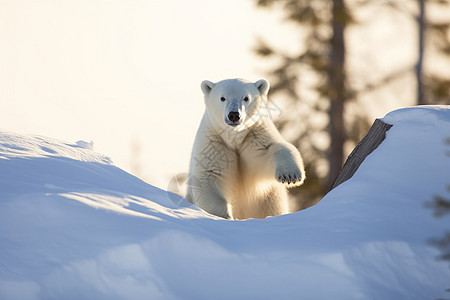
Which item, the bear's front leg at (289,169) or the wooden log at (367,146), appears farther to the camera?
the bear's front leg at (289,169)

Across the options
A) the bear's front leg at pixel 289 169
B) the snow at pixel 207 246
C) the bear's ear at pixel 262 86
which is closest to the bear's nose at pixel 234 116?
the bear's front leg at pixel 289 169

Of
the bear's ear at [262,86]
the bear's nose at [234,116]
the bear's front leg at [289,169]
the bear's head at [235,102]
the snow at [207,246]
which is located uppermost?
the bear's ear at [262,86]

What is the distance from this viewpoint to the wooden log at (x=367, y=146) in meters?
3.86

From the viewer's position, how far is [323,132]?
12344mm

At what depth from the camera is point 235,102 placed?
4.59 meters

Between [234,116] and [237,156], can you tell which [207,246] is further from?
[237,156]

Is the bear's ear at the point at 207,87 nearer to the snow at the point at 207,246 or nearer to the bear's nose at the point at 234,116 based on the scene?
the bear's nose at the point at 234,116

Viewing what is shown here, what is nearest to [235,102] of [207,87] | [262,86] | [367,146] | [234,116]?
[234,116]

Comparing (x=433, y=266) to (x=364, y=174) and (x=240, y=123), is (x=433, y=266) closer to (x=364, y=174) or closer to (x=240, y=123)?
(x=364, y=174)

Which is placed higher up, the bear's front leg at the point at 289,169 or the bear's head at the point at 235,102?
the bear's head at the point at 235,102

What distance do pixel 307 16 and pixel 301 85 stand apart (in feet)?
4.68

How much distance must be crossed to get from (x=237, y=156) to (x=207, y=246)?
2.33 m

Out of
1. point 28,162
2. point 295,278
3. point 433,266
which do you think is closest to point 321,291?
point 295,278

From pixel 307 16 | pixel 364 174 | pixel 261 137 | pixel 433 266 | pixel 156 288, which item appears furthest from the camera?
pixel 307 16
